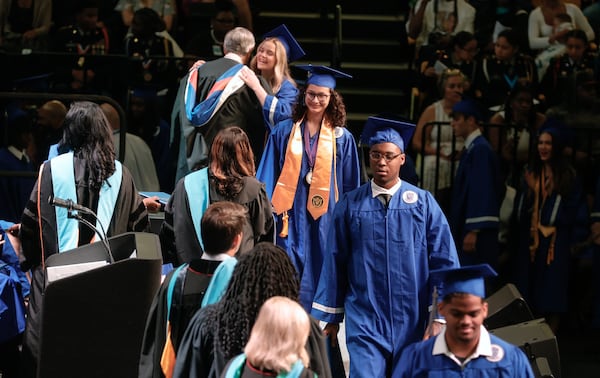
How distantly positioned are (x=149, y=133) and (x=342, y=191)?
323cm

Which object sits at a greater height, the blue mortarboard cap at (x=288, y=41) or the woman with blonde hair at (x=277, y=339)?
the blue mortarboard cap at (x=288, y=41)

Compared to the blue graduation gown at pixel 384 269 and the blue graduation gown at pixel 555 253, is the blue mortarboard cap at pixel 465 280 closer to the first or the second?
the blue graduation gown at pixel 384 269

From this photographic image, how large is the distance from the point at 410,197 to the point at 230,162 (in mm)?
1025

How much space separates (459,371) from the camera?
5949mm

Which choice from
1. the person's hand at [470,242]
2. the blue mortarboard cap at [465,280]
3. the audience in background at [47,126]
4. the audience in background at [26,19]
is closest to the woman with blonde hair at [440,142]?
the person's hand at [470,242]

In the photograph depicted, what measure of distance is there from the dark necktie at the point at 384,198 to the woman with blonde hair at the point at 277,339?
1.94 meters

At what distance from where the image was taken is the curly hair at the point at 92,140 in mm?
7570

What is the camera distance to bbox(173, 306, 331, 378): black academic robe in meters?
5.61

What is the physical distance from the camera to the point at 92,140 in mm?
7590

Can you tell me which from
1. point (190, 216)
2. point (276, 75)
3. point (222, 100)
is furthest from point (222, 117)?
point (190, 216)

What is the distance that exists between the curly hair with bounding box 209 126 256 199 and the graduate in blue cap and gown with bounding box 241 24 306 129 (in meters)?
1.81

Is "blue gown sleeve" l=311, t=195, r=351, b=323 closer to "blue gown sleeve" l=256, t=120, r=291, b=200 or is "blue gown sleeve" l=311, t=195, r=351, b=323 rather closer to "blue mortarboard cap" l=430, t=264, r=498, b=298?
"blue mortarboard cap" l=430, t=264, r=498, b=298

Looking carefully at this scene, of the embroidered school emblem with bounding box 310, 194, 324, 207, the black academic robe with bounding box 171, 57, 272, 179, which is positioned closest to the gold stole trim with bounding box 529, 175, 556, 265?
the black academic robe with bounding box 171, 57, 272, 179

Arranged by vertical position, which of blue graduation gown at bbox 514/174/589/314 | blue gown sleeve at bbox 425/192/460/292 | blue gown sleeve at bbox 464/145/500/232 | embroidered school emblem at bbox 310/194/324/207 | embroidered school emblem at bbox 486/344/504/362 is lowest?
blue graduation gown at bbox 514/174/589/314
